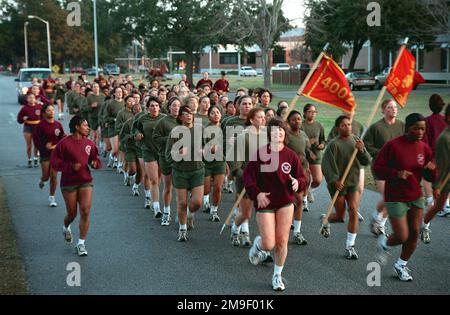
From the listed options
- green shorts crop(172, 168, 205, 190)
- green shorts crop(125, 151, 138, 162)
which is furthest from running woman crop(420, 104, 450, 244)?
green shorts crop(125, 151, 138, 162)

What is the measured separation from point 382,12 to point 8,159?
3392 centimetres

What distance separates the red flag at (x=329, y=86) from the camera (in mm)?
8312

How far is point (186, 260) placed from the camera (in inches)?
301

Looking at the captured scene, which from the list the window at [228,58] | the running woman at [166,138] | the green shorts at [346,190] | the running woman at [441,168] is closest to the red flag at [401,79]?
the running woman at [441,168]

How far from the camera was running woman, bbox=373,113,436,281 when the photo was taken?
6703 mm

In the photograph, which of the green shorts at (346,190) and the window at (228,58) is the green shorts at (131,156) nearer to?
the green shorts at (346,190)

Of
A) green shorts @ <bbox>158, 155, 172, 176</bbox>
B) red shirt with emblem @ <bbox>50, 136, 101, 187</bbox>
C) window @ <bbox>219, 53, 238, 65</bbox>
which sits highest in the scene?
window @ <bbox>219, 53, 238, 65</bbox>

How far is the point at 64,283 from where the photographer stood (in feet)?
22.3

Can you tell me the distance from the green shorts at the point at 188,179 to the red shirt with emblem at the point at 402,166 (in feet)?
8.68

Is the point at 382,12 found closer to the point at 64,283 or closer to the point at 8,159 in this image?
the point at 8,159

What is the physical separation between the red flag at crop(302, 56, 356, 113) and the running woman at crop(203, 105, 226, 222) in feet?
5.11

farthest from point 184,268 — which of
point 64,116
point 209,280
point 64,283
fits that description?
point 64,116

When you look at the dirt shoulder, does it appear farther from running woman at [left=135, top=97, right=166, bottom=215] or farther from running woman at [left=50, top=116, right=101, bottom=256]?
running woman at [left=135, top=97, right=166, bottom=215]
